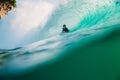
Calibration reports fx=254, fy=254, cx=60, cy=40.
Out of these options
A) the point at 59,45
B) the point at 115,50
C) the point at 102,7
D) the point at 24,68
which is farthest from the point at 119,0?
the point at 24,68

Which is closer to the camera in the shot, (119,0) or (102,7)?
(119,0)

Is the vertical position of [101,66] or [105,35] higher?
[105,35]

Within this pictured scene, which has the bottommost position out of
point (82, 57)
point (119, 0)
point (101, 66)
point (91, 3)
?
point (101, 66)

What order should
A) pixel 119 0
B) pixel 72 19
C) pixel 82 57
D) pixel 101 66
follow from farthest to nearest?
pixel 72 19 < pixel 119 0 < pixel 82 57 < pixel 101 66

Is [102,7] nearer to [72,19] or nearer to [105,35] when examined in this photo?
→ [72,19]

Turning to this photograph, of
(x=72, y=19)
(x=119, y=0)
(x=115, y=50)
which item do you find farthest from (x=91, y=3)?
(x=115, y=50)

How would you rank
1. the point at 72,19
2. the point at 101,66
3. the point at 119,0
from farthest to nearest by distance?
the point at 72,19, the point at 119,0, the point at 101,66

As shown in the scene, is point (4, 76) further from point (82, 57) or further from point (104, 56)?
point (104, 56)

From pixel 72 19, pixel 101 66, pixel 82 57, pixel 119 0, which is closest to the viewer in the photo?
pixel 101 66

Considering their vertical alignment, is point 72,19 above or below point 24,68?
above
